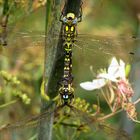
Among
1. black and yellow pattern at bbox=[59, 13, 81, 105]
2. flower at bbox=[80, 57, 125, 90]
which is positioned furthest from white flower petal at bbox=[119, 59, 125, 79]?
black and yellow pattern at bbox=[59, 13, 81, 105]

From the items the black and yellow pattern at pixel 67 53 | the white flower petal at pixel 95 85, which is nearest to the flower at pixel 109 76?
the white flower petal at pixel 95 85

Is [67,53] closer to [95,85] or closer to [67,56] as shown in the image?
[67,56]

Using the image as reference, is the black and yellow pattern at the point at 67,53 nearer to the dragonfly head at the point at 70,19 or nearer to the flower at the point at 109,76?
the dragonfly head at the point at 70,19

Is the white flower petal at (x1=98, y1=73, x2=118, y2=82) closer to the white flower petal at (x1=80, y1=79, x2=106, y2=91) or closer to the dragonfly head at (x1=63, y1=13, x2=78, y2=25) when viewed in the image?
the white flower petal at (x1=80, y1=79, x2=106, y2=91)

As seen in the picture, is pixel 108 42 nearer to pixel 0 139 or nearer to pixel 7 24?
pixel 7 24

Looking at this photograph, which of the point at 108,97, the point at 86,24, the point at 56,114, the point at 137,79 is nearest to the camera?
the point at 56,114

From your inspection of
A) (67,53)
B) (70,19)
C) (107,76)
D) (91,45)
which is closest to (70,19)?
(70,19)

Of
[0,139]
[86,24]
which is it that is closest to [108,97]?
[0,139]
